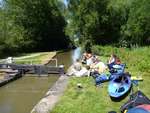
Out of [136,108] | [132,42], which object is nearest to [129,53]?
[136,108]

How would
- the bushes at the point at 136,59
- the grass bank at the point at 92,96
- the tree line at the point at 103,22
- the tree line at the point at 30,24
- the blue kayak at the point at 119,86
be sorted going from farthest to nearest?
the tree line at the point at 30,24 < the tree line at the point at 103,22 < the bushes at the point at 136,59 < the blue kayak at the point at 119,86 < the grass bank at the point at 92,96

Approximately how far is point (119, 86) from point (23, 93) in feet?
23.6

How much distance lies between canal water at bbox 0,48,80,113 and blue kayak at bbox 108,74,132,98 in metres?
4.32

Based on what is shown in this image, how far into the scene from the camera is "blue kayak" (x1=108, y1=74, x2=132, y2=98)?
15.5m

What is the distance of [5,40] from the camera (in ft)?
151

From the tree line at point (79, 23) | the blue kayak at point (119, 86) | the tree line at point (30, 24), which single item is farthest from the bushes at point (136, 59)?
the tree line at point (30, 24)

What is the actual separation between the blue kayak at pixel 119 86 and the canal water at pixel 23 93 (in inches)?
170

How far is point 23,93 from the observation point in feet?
68.4

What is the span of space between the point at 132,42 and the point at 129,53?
72.0ft

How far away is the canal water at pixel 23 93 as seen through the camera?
56.7 feet

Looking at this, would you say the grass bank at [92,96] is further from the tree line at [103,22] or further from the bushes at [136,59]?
the tree line at [103,22]

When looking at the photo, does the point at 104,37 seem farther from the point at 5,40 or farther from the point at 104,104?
the point at 104,104

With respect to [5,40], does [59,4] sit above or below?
above

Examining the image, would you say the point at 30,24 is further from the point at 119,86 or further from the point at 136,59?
the point at 119,86
